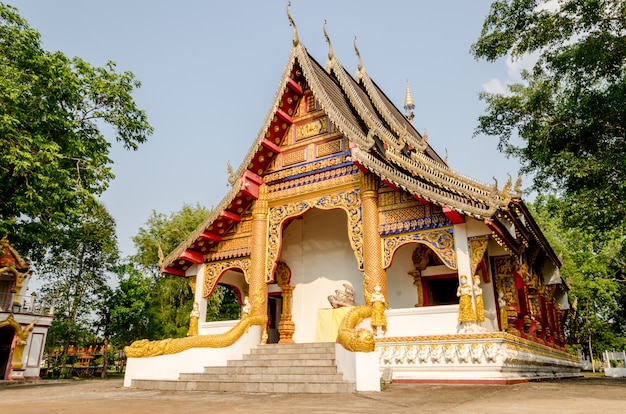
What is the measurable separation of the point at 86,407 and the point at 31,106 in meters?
6.83

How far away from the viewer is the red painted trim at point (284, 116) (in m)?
10.9

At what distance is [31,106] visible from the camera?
8.84 metres

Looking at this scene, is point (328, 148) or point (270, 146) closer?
point (328, 148)

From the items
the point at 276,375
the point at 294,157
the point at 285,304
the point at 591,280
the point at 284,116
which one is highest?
the point at 284,116

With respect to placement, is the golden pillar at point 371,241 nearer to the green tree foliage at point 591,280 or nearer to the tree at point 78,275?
the green tree foliage at point 591,280

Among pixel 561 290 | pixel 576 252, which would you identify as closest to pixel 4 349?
pixel 561 290

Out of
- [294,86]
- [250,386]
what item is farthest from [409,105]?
[250,386]

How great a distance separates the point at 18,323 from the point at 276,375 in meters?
16.5

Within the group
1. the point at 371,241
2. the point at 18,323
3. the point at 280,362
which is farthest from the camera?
the point at 18,323

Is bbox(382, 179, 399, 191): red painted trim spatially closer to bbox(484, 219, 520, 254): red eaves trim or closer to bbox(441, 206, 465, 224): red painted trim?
bbox(441, 206, 465, 224): red painted trim

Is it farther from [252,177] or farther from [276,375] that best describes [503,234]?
[252,177]

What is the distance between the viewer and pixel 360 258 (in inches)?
359

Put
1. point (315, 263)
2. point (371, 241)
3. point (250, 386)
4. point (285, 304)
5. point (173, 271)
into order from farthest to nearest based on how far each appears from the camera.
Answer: point (315, 263)
point (285, 304)
point (173, 271)
point (371, 241)
point (250, 386)

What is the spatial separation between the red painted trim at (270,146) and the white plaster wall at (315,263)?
228 centimetres
